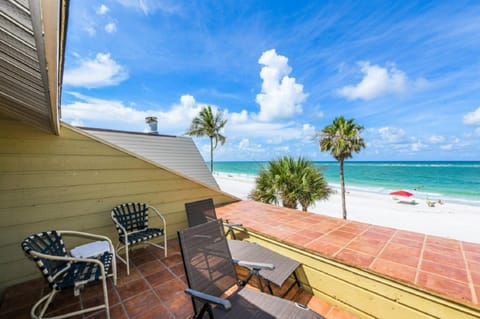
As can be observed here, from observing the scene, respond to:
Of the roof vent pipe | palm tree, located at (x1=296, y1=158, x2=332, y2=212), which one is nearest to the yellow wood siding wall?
palm tree, located at (x1=296, y1=158, x2=332, y2=212)

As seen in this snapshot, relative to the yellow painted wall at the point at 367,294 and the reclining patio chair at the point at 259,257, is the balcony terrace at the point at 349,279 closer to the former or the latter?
the yellow painted wall at the point at 367,294

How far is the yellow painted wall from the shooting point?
1417mm

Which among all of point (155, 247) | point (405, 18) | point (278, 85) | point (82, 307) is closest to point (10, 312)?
point (82, 307)

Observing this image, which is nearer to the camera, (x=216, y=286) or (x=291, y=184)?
(x=216, y=286)

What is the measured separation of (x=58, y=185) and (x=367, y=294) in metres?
3.95

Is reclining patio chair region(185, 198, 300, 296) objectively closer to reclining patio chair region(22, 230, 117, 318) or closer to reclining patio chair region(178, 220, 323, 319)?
reclining patio chair region(178, 220, 323, 319)

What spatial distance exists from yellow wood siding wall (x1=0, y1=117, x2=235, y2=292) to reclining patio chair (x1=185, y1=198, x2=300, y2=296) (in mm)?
919

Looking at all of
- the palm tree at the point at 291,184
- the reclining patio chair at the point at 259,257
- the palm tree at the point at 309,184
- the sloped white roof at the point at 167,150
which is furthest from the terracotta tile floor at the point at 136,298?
the sloped white roof at the point at 167,150

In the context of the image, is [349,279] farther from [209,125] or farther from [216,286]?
[209,125]

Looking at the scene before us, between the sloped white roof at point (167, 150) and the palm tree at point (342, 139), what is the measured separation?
6.60 metres

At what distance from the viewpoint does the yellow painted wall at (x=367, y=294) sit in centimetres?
142

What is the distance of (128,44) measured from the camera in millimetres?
4922

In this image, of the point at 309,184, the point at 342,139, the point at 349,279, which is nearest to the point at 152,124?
the point at 309,184

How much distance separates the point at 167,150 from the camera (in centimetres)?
731
